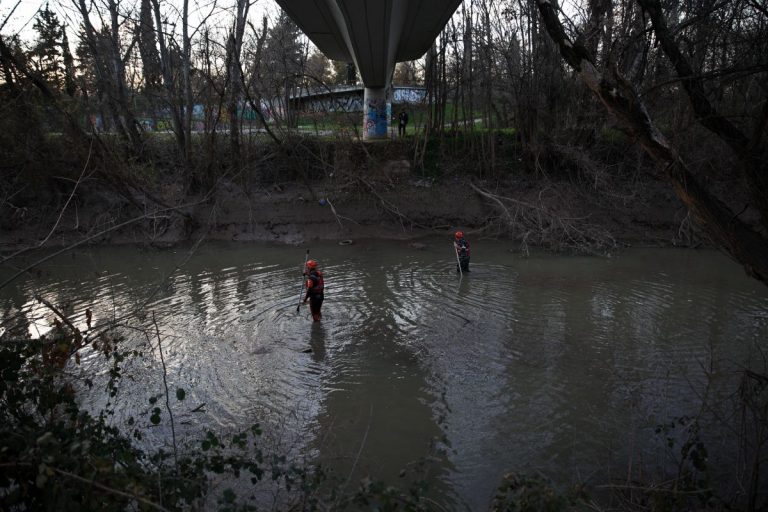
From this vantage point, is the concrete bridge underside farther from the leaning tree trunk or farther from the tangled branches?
the tangled branches

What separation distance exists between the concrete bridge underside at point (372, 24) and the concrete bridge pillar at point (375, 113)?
703cm

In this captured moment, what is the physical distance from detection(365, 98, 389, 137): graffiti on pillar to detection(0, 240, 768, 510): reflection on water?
1218cm

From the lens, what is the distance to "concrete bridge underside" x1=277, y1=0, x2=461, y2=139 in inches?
448

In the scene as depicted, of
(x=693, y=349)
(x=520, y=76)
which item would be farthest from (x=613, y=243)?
(x=693, y=349)

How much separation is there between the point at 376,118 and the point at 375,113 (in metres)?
0.27

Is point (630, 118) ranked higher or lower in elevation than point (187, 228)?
higher

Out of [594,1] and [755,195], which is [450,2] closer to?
[594,1]

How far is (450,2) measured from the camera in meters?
11.8

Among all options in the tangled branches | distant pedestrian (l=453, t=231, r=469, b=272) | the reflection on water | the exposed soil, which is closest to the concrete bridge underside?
distant pedestrian (l=453, t=231, r=469, b=272)

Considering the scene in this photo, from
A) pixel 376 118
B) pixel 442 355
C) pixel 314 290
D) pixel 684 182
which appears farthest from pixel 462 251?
pixel 376 118

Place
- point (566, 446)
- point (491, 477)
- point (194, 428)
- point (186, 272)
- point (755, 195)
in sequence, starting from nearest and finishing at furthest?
1. point (755, 195)
2. point (491, 477)
3. point (566, 446)
4. point (194, 428)
5. point (186, 272)

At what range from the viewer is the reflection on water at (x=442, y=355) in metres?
7.08

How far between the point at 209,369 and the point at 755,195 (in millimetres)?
8315

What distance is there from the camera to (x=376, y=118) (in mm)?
27766
